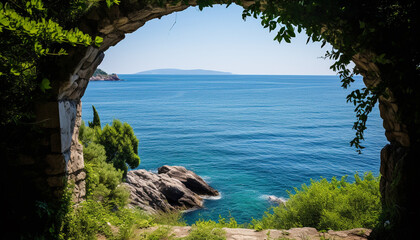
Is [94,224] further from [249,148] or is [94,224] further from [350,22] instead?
[249,148]

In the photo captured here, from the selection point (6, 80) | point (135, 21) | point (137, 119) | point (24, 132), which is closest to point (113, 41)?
point (135, 21)

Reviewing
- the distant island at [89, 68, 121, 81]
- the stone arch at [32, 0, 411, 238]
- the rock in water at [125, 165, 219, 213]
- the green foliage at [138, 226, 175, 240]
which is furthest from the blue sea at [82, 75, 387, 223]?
the distant island at [89, 68, 121, 81]

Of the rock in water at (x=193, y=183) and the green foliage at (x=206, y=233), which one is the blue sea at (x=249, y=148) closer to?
the rock in water at (x=193, y=183)

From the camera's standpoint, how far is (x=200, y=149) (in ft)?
97.1

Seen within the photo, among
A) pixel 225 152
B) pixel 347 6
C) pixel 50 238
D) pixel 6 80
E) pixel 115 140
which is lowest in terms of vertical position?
pixel 225 152

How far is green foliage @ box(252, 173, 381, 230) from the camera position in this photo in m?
5.79

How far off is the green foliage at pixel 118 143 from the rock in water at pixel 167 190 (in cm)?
169

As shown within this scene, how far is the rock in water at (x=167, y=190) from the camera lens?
1614 cm

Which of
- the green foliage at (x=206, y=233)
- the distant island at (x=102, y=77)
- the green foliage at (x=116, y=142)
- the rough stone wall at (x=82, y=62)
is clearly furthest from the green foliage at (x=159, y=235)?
the distant island at (x=102, y=77)

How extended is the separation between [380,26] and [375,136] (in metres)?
35.2

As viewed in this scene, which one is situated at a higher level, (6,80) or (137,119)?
(6,80)

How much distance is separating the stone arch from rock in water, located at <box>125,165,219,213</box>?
11969 mm

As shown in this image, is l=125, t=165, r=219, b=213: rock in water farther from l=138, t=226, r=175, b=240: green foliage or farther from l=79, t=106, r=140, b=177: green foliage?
l=138, t=226, r=175, b=240: green foliage

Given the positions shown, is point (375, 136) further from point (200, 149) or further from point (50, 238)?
point (50, 238)
